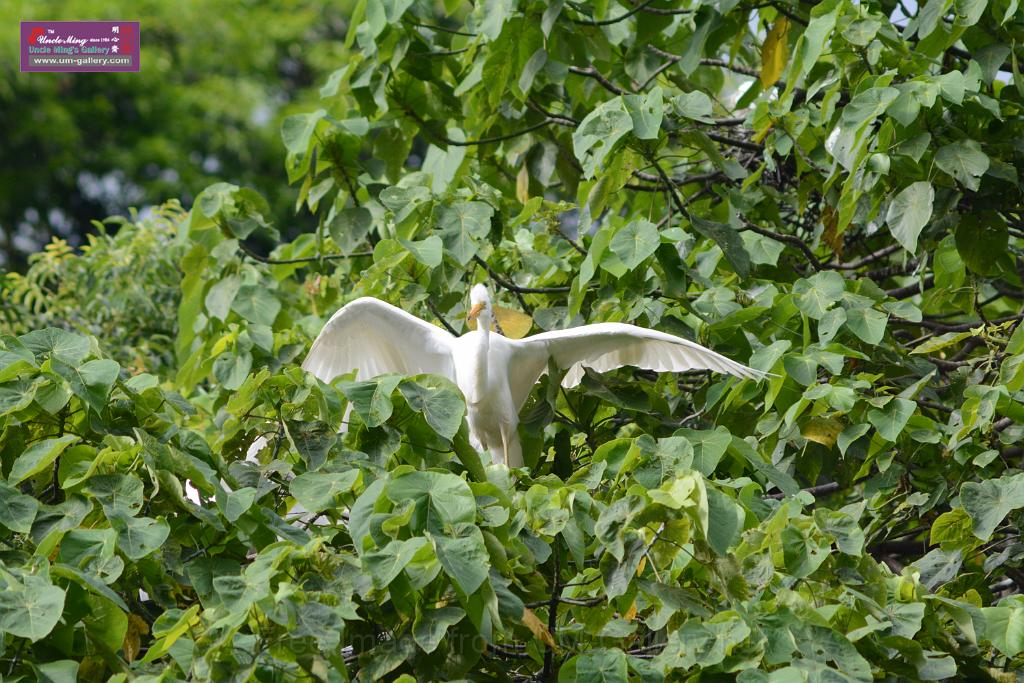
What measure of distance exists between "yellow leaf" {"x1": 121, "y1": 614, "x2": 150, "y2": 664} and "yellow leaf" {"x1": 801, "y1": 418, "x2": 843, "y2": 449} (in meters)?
1.90

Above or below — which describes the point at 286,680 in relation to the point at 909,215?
below

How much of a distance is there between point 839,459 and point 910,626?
1.31m

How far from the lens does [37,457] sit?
2.83 metres

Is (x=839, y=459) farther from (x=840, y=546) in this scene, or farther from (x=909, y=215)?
(x=840, y=546)

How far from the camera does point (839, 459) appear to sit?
13.0 feet

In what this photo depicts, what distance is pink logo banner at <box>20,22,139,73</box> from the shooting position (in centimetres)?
603

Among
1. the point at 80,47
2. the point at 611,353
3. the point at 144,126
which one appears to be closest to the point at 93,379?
the point at 611,353

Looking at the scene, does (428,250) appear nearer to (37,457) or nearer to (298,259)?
(298,259)

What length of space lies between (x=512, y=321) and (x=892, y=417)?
1382 mm

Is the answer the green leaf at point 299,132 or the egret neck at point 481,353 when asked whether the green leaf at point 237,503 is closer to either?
the egret neck at point 481,353

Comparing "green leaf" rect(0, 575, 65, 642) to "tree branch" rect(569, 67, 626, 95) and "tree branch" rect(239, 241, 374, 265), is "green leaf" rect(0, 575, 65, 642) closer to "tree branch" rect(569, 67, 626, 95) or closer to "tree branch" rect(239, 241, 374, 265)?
"tree branch" rect(239, 241, 374, 265)

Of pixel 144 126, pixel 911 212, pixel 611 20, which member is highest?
pixel 611 20

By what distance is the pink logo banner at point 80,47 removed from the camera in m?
6.03

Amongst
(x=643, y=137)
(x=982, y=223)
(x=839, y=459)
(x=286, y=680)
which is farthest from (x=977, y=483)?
(x=286, y=680)
